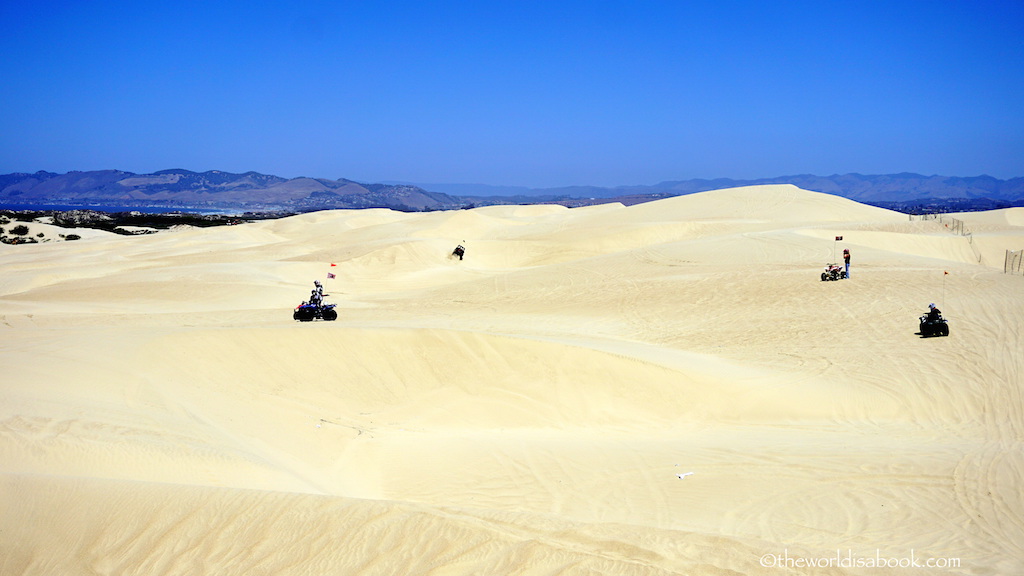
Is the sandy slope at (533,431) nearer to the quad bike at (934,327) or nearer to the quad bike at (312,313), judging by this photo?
the quad bike at (934,327)

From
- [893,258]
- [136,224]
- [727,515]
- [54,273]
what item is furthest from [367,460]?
[136,224]

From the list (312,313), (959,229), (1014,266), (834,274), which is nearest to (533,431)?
(312,313)

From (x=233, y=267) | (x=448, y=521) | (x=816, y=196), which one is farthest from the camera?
(x=816, y=196)

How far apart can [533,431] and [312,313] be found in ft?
30.6

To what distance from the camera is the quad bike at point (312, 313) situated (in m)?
18.2

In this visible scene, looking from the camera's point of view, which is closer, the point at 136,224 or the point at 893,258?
the point at 893,258

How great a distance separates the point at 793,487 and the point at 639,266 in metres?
21.5

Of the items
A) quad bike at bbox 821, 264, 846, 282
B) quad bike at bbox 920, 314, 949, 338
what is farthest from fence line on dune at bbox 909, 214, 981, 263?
quad bike at bbox 920, 314, 949, 338

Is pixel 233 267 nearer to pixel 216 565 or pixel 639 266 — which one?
pixel 639 266

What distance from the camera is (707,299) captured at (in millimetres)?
21547

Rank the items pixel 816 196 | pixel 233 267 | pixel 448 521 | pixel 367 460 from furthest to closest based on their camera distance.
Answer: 1. pixel 816 196
2. pixel 233 267
3. pixel 367 460
4. pixel 448 521

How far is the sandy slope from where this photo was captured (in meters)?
5.84

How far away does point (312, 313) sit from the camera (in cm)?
1841

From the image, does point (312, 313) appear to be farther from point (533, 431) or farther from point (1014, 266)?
point (1014, 266)
